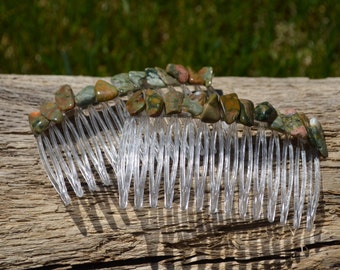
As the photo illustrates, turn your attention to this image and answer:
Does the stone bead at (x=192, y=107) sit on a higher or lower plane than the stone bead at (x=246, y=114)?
higher

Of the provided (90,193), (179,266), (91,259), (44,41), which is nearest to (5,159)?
(90,193)

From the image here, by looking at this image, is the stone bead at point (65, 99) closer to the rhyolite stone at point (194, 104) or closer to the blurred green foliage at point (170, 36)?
the rhyolite stone at point (194, 104)

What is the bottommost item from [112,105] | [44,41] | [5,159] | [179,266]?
[179,266]

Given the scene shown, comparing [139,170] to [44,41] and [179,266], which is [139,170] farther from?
[44,41]

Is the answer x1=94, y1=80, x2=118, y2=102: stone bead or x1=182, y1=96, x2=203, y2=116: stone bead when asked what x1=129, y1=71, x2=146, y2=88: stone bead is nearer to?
x1=94, y1=80, x2=118, y2=102: stone bead

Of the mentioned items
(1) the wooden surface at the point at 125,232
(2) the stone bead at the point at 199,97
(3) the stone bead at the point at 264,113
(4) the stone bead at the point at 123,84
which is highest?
(4) the stone bead at the point at 123,84

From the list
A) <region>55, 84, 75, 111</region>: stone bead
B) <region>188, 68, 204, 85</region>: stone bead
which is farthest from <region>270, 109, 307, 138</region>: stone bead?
<region>55, 84, 75, 111</region>: stone bead

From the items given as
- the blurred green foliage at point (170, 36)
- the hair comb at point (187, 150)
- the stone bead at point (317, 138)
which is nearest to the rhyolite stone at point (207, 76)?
the hair comb at point (187, 150)
